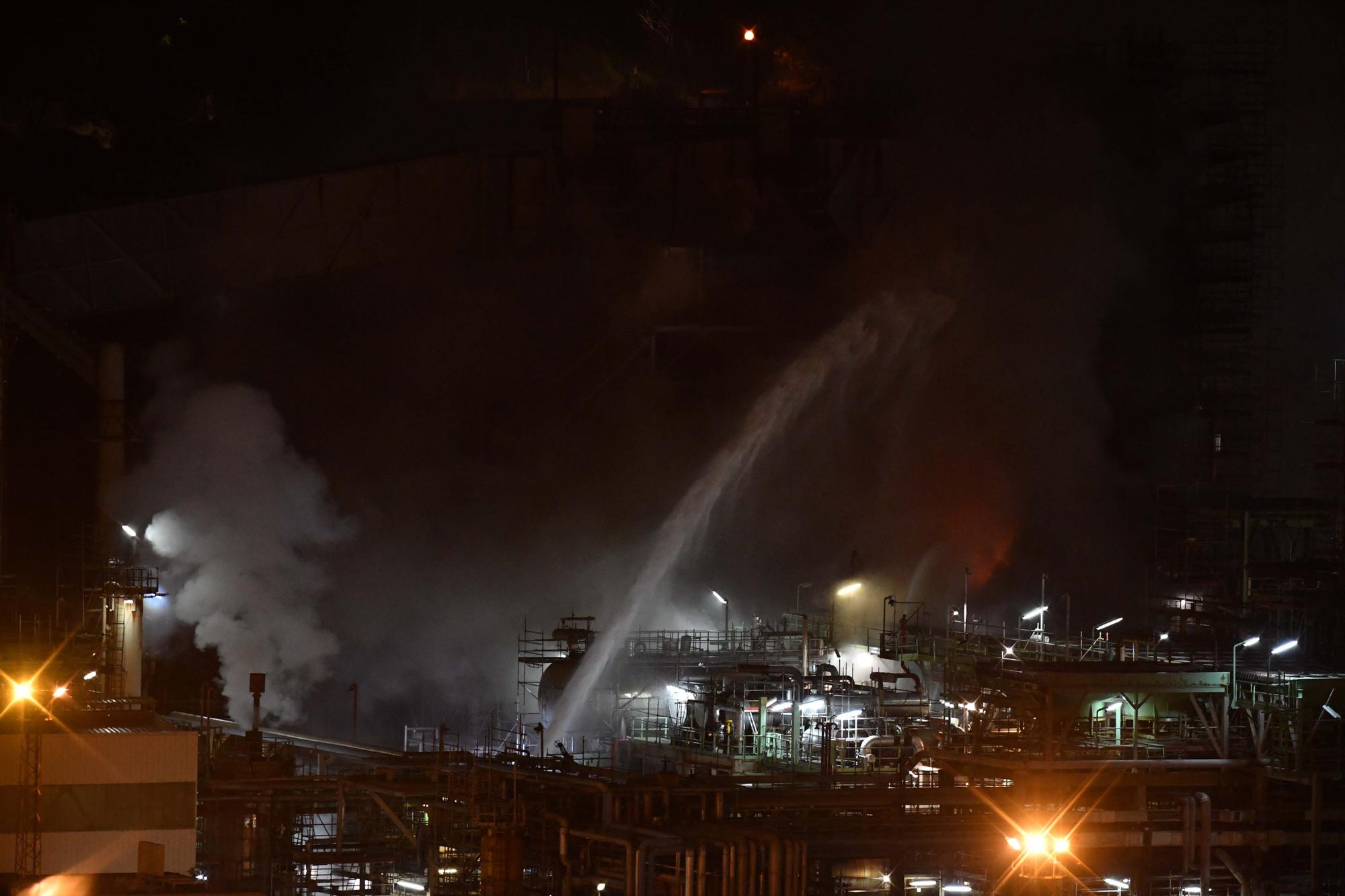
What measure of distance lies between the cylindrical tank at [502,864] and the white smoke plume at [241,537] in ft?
46.4

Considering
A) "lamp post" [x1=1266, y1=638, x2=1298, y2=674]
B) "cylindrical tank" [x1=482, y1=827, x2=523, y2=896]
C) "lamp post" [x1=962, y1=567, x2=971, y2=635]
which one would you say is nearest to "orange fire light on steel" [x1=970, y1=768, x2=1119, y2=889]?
"lamp post" [x1=1266, y1=638, x2=1298, y2=674]

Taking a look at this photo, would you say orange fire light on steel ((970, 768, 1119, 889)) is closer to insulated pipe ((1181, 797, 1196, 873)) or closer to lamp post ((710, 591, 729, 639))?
insulated pipe ((1181, 797, 1196, 873))

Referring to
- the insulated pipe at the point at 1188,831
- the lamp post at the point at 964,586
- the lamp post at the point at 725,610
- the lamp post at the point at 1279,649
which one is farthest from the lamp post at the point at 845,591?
the insulated pipe at the point at 1188,831

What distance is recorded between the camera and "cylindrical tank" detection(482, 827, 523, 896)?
28.6 meters

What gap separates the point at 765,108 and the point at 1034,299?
8.62 m

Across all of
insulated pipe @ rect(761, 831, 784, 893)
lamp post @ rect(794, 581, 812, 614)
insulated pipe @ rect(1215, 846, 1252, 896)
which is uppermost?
lamp post @ rect(794, 581, 812, 614)

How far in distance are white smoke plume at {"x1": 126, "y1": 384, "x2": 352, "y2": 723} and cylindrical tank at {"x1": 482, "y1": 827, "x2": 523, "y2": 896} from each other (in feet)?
46.4

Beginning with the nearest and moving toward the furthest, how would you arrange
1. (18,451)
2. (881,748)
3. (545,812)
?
(545,812) → (881,748) → (18,451)

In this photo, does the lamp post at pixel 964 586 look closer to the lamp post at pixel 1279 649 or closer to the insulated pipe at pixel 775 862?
the lamp post at pixel 1279 649

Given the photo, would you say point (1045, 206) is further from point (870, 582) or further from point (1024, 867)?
point (1024, 867)

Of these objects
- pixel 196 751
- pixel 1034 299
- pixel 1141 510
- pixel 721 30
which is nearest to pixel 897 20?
pixel 721 30

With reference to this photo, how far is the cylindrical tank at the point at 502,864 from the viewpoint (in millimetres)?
28562

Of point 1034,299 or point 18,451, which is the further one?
point 1034,299

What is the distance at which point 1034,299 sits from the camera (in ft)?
160
